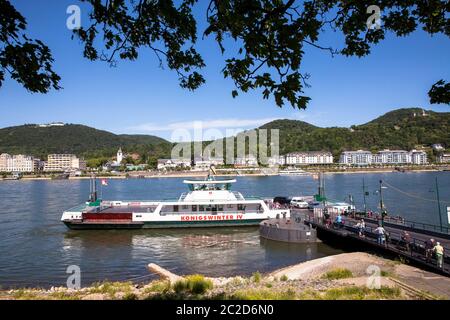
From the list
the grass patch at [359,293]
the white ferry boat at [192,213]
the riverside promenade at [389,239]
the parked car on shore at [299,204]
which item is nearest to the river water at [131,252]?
the white ferry boat at [192,213]

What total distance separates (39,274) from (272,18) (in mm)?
23195

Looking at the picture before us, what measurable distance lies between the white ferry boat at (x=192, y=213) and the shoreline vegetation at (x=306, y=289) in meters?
17.7

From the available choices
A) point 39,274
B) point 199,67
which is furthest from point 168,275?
point 199,67

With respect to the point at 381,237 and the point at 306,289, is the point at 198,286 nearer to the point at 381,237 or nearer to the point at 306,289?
the point at 306,289

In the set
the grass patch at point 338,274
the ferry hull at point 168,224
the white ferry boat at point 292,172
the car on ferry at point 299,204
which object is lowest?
the ferry hull at point 168,224

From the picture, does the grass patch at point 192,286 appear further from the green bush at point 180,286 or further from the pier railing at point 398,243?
the pier railing at point 398,243

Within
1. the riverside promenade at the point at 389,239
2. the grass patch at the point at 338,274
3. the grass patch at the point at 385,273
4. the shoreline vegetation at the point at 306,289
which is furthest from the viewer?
the riverside promenade at the point at 389,239

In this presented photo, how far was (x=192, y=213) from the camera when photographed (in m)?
37.3

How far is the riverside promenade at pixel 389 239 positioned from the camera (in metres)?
17.8

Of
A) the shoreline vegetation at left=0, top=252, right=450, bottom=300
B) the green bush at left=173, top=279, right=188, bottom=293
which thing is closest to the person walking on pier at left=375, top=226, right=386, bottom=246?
the shoreline vegetation at left=0, top=252, right=450, bottom=300
